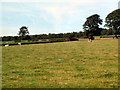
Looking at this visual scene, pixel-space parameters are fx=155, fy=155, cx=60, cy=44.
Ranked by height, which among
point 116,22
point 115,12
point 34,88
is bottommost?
point 34,88

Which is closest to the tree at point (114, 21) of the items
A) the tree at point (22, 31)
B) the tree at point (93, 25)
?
the tree at point (93, 25)

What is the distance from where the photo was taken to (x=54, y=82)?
5996 mm

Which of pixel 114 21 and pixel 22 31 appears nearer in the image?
pixel 114 21

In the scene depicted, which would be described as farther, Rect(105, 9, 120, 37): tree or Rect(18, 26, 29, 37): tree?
Rect(18, 26, 29, 37): tree

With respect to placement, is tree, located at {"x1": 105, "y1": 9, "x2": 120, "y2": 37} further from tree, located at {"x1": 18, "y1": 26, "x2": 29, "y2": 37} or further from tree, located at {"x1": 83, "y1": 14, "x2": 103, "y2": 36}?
tree, located at {"x1": 18, "y1": 26, "x2": 29, "y2": 37}

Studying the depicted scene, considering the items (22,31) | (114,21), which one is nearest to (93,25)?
(114,21)

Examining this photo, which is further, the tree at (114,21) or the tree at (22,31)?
the tree at (22,31)

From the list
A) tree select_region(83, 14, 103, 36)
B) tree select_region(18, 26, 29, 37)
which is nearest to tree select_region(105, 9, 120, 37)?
tree select_region(83, 14, 103, 36)

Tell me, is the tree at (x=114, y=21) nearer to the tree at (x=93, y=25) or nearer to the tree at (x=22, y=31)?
the tree at (x=93, y=25)

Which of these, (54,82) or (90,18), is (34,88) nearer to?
(54,82)

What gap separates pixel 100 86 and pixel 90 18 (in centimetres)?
10233

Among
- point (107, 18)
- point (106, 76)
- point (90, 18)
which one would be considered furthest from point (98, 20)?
point (106, 76)

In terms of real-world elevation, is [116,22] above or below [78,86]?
above

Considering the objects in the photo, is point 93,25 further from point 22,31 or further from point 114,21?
point 22,31
